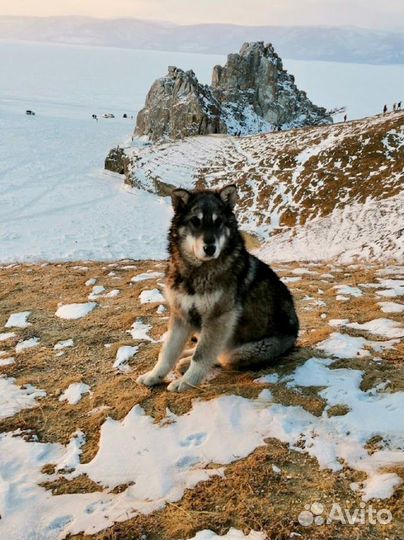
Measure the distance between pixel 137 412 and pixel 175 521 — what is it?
2.16m

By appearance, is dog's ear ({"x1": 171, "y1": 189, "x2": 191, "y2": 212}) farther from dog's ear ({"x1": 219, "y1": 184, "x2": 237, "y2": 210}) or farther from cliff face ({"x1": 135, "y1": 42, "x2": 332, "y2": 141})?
cliff face ({"x1": 135, "y1": 42, "x2": 332, "y2": 141})

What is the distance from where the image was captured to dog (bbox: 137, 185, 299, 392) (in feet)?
21.6

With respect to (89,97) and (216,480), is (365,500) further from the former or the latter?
(89,97)

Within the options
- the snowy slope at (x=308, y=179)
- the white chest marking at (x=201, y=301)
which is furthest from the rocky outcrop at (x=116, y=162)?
the white chest marking at (x=201, y=301)

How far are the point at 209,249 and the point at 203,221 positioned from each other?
1.57 ft

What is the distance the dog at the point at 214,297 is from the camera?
6.59 m

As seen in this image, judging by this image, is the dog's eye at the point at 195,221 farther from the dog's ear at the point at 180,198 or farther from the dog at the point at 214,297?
the dog's ear at the point at 180,198

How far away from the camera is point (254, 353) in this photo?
7059 millimetres

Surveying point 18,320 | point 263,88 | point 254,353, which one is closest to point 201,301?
point 254,353

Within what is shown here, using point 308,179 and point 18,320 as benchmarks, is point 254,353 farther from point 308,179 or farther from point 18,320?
point 308,179

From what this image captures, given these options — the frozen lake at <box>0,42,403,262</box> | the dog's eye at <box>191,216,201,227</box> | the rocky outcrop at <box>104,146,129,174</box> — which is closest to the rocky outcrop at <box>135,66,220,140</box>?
the frozen lake at <box>0,42,403,262</box>

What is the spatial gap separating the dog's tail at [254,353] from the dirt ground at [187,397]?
0.16 metres

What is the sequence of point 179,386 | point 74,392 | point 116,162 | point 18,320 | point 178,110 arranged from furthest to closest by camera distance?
point 178,110, point 116,162, point 18,320, point 74,392, point 179,386

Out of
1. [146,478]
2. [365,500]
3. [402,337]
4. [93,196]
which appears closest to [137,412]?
[146,478]
